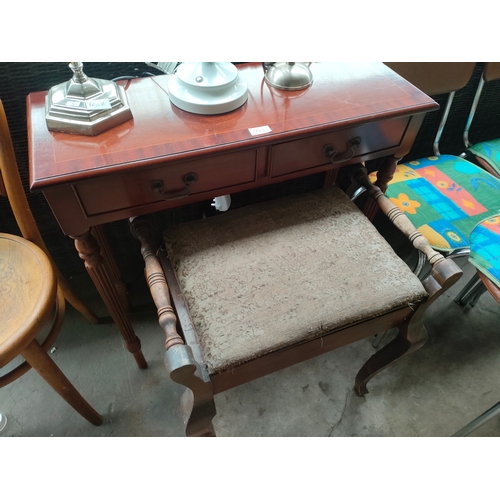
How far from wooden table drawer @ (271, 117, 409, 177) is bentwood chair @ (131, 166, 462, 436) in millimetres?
143

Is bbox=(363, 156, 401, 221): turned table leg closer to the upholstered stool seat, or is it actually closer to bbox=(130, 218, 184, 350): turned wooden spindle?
the upholstered stool seat

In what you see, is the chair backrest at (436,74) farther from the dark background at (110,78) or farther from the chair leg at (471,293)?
the chair leg at (471,293)

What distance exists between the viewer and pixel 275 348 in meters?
0.73

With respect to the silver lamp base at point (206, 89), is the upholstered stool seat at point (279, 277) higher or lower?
lower

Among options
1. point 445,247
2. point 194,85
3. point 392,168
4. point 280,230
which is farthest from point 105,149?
point 445,247

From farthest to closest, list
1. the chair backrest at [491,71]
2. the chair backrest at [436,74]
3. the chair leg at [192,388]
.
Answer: the chair backrest at [491,71], the chair backrest at [436,74], the chair leg at [192,388]

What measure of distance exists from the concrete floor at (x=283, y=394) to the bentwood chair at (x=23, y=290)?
0.24m

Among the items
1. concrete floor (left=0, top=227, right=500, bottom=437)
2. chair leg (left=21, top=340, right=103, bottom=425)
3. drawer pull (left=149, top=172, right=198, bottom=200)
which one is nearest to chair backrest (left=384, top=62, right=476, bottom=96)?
drawer pull (left=149, top=172, right=198, bottom=200)

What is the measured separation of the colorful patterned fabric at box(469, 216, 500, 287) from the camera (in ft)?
3.04

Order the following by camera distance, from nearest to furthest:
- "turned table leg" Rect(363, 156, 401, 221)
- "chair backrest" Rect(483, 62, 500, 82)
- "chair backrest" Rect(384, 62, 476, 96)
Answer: "turned table leg" Rect(363, 156, 401, 221) → "chair backrest" Rect(384, 62, 476, 96) → "chair backrest" Rect(483, 62, 500, 82)

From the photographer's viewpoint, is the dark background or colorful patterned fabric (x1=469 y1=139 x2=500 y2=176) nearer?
→ the dark background

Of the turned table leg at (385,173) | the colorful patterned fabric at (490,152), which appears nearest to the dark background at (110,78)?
the colorful patterned fabric at (490,152)

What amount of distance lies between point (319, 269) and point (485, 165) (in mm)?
926

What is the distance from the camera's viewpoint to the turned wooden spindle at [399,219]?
831 millimetres
